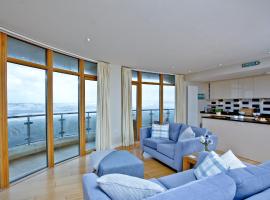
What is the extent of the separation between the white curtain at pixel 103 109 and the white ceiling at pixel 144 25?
765 millimetres

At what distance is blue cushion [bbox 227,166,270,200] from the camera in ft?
3.97

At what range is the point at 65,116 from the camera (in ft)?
13.4

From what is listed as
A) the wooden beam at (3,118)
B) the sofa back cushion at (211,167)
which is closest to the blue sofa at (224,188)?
the sofa back cushion at (211,167)

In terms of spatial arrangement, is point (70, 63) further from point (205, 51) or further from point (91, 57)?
point (205, 51)

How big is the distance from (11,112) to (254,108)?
6983 millimetres

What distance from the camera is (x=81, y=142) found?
423 centimetres

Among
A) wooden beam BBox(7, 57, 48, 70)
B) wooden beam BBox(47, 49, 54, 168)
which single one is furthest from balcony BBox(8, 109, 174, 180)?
wooden beam BBox(7, 57, 48, 70)

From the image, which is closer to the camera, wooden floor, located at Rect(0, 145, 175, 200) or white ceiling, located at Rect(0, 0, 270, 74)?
white ceiling, located at Rect(0, 0, 270, 74)

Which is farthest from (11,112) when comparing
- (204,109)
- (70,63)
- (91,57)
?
(204,109)

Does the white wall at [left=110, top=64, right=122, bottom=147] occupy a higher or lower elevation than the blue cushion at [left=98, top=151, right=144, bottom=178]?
higher

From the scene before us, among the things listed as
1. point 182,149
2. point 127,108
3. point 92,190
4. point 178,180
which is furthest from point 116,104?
point 92,190

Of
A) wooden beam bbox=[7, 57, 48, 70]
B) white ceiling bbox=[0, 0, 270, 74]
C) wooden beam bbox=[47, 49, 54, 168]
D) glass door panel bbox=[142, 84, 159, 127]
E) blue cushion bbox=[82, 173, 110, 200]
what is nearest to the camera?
blue cushion bbox=[82, 173, 110, 200]

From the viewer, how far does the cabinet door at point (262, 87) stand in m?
5.17

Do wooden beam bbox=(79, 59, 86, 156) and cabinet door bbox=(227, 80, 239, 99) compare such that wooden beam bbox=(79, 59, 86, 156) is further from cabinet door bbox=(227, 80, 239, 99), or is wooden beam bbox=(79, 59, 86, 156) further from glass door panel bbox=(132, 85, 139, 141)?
cabinet door bbox=(227, 80, 239, 99)
